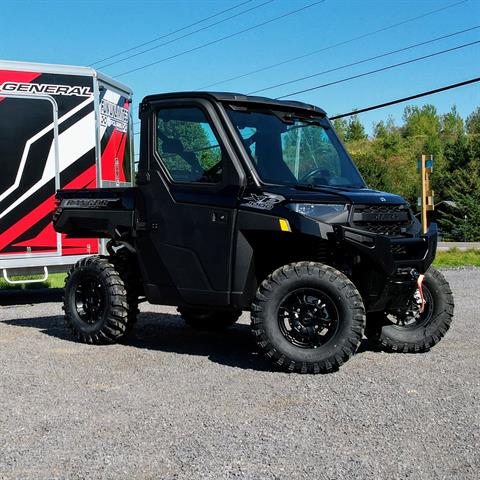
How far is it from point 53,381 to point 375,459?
2.91m

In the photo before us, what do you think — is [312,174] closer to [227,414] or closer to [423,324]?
[423,324]

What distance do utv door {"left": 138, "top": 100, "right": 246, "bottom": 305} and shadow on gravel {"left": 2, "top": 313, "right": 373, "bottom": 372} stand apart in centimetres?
62

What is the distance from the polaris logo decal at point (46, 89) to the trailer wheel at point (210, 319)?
418 centimetres

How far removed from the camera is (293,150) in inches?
257

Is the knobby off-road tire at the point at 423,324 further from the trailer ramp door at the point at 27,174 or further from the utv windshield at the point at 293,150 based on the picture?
the trailer ramp door at the point at 27,174

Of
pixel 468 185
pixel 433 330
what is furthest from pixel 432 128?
pixel 433 330

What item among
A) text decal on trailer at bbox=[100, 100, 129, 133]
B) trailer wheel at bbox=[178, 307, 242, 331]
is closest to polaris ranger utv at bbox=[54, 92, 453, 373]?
trailer wheel at bbox=[178, 307, 242, 331]

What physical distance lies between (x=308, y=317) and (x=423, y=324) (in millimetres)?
1489

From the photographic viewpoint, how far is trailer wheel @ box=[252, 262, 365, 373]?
5.71m

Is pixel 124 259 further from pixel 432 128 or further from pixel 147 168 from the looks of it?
pixel 432 128

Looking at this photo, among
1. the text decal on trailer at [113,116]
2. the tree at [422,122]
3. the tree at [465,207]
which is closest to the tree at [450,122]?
the tree at [422,122]

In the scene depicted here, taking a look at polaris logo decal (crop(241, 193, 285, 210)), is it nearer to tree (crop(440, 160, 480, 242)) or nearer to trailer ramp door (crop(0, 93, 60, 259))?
trailer ramp door (crop(0, 93, 60, 259))

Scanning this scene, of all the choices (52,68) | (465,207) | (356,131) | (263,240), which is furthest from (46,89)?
(356,131)

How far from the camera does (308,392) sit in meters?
5.20
